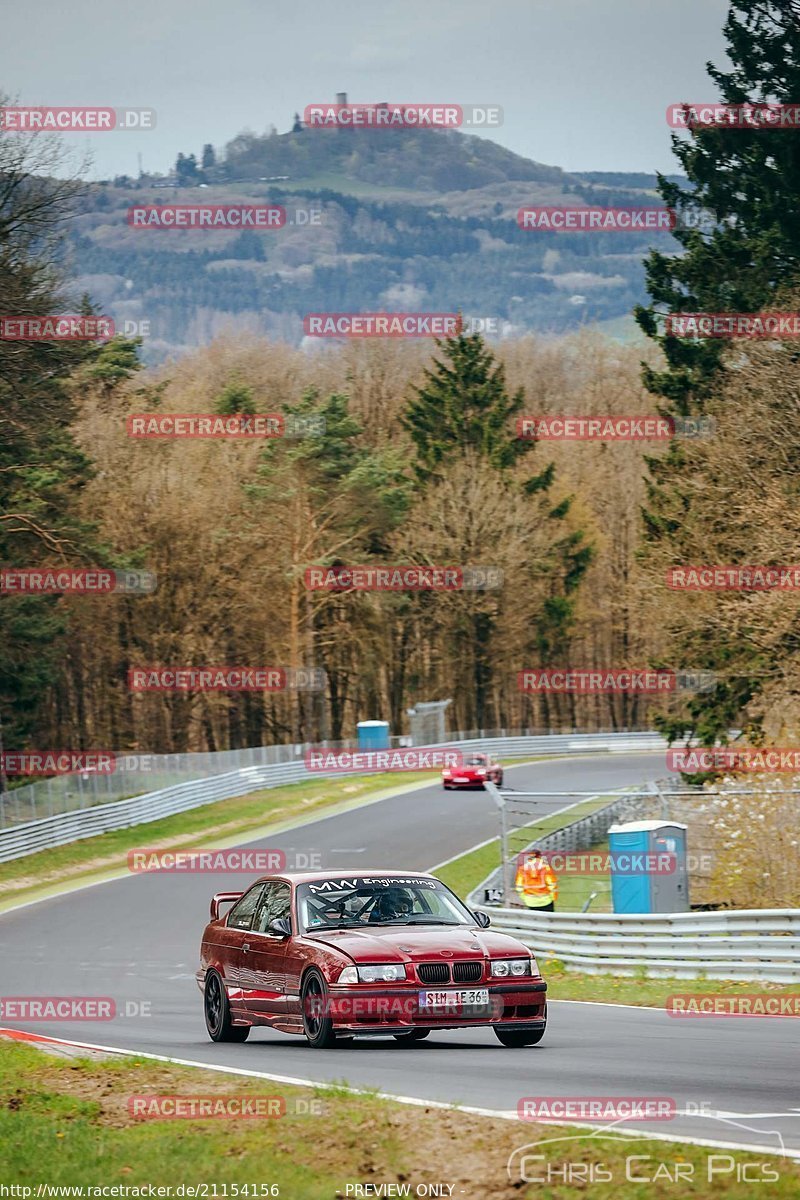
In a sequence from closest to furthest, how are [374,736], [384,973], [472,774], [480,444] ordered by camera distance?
[384,973]
[472,774]
[374,736]
[480,444]

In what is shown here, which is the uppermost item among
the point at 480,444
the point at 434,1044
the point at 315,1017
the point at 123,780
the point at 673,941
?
the point at 480,444

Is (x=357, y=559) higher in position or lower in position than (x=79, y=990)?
higher

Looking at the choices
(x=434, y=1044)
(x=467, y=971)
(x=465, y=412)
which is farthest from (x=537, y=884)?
(x=465, y=412)

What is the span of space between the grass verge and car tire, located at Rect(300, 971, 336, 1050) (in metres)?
2.37

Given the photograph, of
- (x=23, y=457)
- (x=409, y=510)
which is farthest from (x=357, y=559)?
(x=23, y=457)

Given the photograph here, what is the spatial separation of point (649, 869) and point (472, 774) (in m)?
32.3

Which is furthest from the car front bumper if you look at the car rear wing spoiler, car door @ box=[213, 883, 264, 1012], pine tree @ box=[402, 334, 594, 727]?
pine tree @ box=[402, 334, 594, 727]

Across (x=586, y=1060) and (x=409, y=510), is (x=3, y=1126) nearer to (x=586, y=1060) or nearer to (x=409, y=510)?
(x=586, y=1060)

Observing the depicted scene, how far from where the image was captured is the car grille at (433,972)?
11.9 m

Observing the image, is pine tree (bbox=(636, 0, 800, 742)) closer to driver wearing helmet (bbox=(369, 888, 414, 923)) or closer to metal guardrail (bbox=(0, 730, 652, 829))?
metal guardrail (bbox=(0, 730, 652, 829))

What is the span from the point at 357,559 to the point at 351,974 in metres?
62.9

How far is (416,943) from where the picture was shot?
1223cm

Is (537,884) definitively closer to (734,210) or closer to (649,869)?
(649,869)

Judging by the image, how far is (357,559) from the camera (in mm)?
74688
